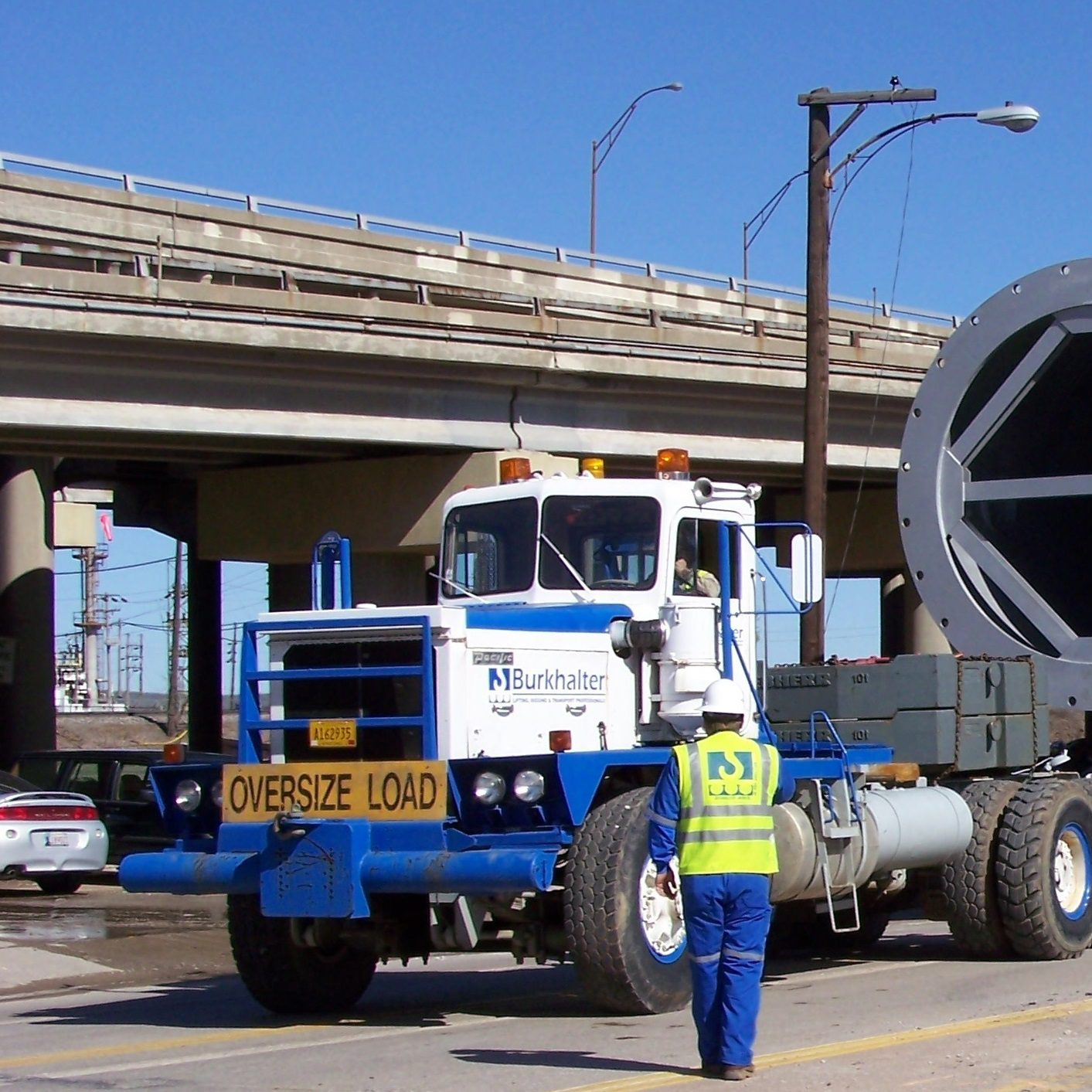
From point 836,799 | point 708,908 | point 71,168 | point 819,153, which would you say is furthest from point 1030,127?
point 71,168

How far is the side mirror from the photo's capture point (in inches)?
433

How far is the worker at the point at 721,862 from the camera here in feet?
27.3

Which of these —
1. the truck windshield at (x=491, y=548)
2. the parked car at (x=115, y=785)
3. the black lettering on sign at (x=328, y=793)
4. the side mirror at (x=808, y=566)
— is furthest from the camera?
the parked car at (x=115, y=785)

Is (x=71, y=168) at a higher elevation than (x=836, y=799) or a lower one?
higher

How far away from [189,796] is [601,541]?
2.76m

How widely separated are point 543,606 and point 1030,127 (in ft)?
32.8

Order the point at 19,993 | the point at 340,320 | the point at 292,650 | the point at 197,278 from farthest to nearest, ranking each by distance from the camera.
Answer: the point at 197,278 < the point at 340,320 < the point at 19,993 < the point at 292,650

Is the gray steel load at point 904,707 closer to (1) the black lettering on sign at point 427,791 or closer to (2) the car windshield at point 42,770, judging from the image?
(1) the black lettering on sign at point 427,791

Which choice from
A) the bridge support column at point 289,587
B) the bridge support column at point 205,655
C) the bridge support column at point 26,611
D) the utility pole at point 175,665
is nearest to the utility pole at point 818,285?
the bridge support column at point 289,587

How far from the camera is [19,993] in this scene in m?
13.2

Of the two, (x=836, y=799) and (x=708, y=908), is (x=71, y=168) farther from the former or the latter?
(x=708, y=908)

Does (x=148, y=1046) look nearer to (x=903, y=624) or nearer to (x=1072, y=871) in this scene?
(x=1072, y=871)

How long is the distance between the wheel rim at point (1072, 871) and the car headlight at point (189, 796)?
558cm

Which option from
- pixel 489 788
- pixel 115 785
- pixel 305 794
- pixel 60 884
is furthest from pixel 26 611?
pixel 489 788
